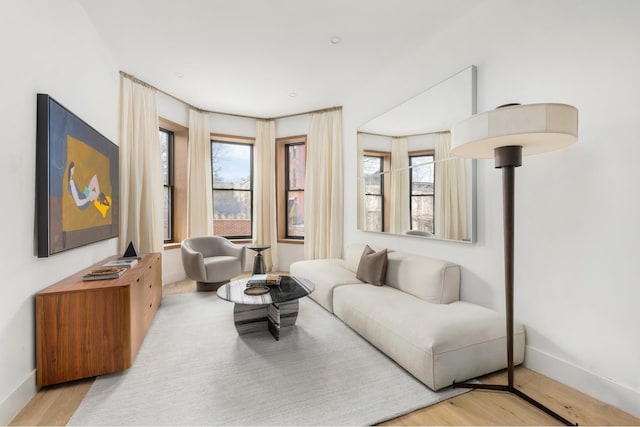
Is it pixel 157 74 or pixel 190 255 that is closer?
pixel 157 74

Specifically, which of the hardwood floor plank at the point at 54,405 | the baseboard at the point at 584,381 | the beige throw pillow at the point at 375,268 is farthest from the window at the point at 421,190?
the hardwood floor plank at the point at 54,405

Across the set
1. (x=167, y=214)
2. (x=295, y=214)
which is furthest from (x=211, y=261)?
(x=295, y=214)

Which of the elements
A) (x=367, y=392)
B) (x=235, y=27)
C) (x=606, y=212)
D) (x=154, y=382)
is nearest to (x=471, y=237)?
(x=606, y=212)

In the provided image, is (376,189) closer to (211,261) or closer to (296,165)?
(296,165)

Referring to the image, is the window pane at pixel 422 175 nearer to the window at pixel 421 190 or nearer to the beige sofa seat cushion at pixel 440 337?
the window at pixel 421 190

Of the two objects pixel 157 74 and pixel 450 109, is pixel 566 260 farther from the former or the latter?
pixel 157 74

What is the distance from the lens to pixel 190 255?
3863 millimetres

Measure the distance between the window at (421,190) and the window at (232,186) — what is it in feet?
10.8

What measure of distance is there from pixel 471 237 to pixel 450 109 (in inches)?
45.7

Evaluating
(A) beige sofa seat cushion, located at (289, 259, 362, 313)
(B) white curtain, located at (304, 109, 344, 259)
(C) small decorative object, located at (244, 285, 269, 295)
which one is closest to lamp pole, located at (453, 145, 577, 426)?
(A) beige sofa seat cushion, located at (289, 259, 362, 313)

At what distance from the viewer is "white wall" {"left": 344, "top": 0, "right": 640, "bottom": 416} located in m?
1.59

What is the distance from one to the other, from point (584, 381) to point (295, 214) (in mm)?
4403

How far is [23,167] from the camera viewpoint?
173cm

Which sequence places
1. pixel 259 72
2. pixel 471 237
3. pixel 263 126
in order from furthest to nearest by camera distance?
pixel 263 126, pixel 259 72, pixel 471 237
